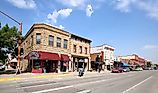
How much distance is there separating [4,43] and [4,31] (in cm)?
207

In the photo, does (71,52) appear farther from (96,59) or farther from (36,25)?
(96,59)

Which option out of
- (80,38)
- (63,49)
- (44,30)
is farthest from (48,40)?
(80,38)

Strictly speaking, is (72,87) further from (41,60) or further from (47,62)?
(47,62)

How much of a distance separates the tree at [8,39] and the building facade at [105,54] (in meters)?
35.9

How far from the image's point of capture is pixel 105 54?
74.4 m

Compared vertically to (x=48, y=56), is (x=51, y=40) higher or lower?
higher

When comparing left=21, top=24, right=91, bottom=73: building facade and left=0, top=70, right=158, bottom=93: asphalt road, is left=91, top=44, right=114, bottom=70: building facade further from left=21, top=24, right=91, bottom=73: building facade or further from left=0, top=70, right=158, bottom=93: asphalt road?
left=0, top=70, right=158, bottom=93: asphalt road

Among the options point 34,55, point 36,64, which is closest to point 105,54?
point 36,64

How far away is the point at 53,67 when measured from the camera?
4431 cm

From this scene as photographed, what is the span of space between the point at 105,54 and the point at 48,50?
35080 mm

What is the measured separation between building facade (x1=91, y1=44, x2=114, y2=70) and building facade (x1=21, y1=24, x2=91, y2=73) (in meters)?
24.7

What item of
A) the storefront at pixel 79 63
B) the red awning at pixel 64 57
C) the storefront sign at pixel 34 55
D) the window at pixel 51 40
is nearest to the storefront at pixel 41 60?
the storefront sign at pixel 34 55

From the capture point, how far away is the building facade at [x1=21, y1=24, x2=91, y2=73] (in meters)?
40.6

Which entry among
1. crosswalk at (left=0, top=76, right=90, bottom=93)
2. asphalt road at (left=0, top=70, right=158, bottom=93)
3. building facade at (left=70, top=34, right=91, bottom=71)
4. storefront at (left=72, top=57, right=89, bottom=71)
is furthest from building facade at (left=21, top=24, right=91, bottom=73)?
crosswalk at (left=0, top=76, right=90, bottom=93)
